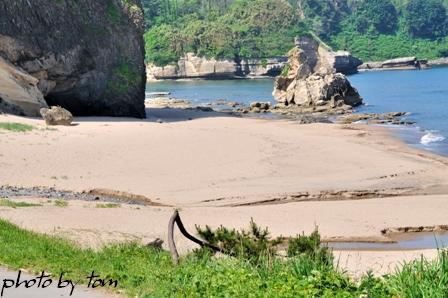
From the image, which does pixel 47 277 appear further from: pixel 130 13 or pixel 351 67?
pixel 351 67

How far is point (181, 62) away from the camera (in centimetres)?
14588

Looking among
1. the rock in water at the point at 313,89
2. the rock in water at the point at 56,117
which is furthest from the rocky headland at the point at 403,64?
the rock in water at the point at 56,117

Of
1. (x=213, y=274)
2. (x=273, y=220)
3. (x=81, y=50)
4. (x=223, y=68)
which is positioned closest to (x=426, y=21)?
(x=223, y=68)

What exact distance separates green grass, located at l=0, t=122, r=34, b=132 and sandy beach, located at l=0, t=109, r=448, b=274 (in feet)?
1.64

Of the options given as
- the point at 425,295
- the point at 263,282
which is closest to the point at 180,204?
the point at 263,282

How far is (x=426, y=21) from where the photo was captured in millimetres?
186875

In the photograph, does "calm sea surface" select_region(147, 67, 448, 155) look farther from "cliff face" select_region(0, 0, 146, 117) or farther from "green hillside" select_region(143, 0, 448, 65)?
"green hillside" select_region(143, 0, 448, 65)

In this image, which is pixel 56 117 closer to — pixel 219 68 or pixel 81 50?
pixel 81 50

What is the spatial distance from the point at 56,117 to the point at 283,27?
125930mm

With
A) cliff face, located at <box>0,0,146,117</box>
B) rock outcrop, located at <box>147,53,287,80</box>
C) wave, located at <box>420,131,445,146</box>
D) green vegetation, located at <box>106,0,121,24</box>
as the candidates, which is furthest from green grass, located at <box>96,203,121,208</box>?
rock outcrop, located at <box>147,53,287,80</box>

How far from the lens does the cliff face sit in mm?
41188

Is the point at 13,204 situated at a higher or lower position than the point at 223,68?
higher

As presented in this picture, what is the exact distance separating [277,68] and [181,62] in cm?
1940

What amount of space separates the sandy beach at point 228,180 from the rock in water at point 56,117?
669 millimetres
